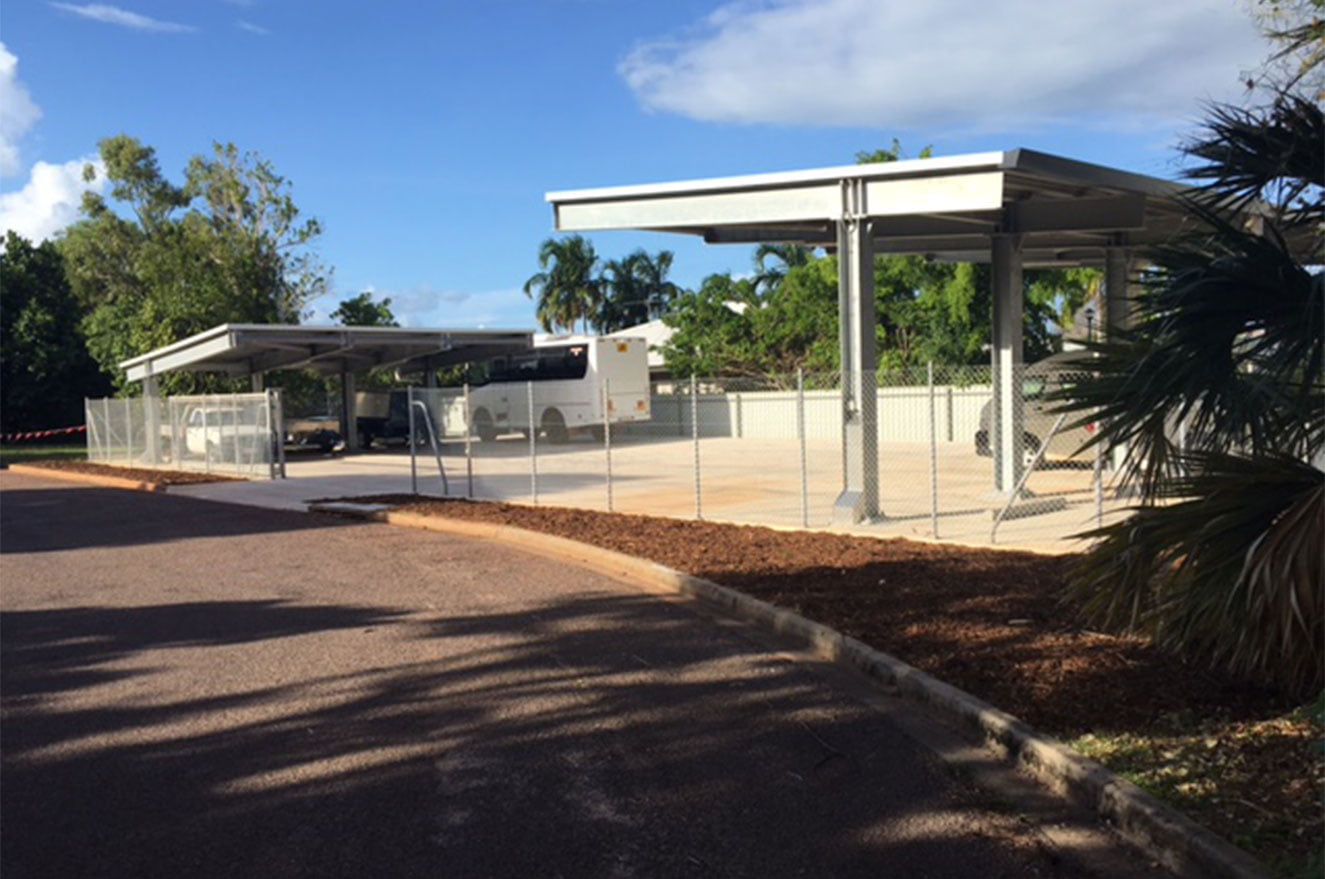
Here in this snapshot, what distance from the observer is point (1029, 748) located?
539 cm

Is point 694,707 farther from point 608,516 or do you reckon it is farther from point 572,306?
point 572,306

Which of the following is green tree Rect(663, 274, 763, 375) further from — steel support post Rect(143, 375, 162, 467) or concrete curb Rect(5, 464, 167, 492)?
concrete curb Rect(5, 464, 167, 492)

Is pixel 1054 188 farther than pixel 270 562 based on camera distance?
Yes

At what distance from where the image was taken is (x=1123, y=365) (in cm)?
638

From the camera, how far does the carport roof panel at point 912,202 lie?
12.2 metres

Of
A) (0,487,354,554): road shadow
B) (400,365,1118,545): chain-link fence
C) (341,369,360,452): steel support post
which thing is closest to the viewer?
(400,365,1118,545): chain-link fence

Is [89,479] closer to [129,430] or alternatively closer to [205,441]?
[205,441]

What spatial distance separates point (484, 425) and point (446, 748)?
34.2 meters

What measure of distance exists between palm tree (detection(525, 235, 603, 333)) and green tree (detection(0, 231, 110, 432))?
25346 millimetres

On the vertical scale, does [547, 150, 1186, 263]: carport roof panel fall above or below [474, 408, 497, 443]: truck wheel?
above

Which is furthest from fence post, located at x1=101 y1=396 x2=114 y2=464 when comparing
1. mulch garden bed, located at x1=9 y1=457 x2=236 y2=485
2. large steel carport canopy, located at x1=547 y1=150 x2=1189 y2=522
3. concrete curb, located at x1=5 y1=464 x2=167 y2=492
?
large steel carport canopy, located at x1=547 y1=150 x2=1189 y2=522

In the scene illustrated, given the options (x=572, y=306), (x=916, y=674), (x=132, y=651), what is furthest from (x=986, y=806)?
(x=572, y=306)

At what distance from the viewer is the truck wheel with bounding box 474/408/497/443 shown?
129 feet

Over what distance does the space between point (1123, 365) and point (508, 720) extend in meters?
4.09
